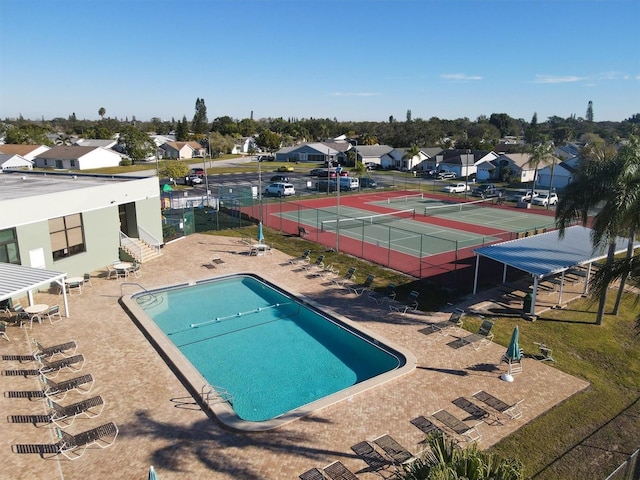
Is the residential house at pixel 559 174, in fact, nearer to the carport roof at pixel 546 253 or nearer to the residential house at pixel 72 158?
the carport roof at pixel 546 253

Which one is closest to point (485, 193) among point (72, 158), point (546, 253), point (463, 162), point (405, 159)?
point (463, 162)

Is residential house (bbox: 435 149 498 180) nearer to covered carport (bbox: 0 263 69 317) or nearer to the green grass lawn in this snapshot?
the green grass lawn

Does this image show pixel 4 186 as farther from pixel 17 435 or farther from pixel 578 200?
pixel 578 200

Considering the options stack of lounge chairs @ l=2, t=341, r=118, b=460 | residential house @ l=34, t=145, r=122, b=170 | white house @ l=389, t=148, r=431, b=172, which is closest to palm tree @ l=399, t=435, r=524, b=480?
stack of lounge chairs @ l=2, t=341, r=118, b=460

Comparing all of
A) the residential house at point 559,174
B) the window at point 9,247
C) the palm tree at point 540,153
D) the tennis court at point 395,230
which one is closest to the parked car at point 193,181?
the tennis court at point 395,230

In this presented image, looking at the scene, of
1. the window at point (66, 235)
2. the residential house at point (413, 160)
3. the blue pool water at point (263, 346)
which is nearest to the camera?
the blue pool water at point (263, 346)

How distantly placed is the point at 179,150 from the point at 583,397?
321ft

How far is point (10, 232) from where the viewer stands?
64.6 ft

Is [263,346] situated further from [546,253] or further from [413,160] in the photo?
[413,160]

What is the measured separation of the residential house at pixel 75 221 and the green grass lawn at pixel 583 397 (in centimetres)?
1490

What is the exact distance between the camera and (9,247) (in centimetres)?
1966

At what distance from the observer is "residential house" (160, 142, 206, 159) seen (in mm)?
100131

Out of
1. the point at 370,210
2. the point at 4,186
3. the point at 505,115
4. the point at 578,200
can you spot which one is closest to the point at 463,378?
the point at 578,200

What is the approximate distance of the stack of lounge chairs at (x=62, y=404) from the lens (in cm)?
1052
